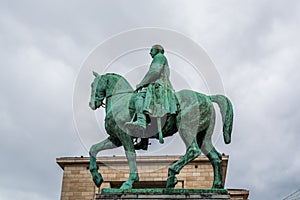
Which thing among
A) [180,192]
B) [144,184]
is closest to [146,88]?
[180,192]

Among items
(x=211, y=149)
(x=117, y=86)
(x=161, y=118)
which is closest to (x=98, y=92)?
(x=117, y=86)

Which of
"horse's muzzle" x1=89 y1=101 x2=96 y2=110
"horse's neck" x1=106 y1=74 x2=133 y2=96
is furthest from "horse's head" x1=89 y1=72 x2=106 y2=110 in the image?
"horse's neck" x1=106 y1=74 x2=133 y2=96

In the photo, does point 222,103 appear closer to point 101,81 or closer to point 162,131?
point 162,131

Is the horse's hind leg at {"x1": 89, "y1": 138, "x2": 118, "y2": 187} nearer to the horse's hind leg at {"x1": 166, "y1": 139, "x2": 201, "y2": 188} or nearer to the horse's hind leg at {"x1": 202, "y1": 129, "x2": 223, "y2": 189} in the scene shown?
the horse's hind leg at {"x1": 166, "y1": 139, "x2": 201, "y2": 188}

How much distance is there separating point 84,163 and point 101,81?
1731 centimetres

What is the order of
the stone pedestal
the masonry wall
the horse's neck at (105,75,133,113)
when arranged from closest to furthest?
the stone pedestal < the horse's neck at (105,75,133,113) < the masonry wall

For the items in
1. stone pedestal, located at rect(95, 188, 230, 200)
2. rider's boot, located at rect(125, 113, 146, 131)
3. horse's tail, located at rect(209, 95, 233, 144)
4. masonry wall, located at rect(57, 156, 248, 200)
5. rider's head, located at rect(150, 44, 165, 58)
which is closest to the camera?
stone pedestal, located at rect(95, 188, 230, 200)

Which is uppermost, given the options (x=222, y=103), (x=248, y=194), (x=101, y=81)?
(x=248, y=194)

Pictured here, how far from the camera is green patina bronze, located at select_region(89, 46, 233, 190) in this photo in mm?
8695

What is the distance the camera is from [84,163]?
2602cm

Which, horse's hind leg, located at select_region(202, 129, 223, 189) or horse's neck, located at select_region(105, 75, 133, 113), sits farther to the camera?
horse's neck, located at select_region(105, 75, 133, 113)

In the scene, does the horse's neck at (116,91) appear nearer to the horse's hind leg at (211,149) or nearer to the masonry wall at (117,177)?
the horse's hind leg at (211,149)

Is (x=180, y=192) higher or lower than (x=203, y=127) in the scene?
lower

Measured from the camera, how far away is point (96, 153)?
9.09 m
